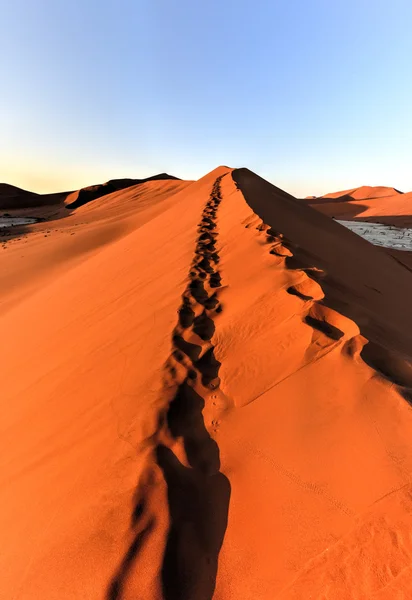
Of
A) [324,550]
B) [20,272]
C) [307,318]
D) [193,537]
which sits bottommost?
[20,272]

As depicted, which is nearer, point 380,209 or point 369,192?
point 380,209

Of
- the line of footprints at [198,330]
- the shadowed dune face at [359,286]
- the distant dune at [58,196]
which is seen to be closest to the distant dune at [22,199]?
the distant dune at [58,196]

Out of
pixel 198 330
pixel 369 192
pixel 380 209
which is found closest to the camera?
pixel 198 330

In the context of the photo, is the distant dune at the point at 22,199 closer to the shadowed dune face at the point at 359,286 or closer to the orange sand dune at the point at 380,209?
the orange sand dune at the point at 380,209

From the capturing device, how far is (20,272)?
8.26 meters

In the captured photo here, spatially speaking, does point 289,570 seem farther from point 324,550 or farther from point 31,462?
point 31,462

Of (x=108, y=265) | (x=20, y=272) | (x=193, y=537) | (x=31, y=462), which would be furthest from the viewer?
(x=20, y=272)

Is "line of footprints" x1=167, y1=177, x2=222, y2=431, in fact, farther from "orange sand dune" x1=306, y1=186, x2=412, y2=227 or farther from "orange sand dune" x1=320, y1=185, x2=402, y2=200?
"orange sand dune" x1=320, y1=185, x2=402, y2=200

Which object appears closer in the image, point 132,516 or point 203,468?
point 132,516

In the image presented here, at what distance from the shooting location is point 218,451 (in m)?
1.58

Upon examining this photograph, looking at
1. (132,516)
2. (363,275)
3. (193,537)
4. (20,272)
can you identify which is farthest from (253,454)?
(20,272)

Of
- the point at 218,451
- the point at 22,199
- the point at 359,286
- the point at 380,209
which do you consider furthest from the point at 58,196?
the point at 218,451

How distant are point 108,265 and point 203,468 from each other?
457cm

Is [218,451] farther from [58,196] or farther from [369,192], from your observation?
[369,192]
